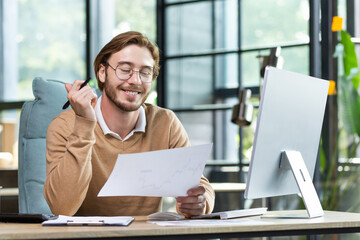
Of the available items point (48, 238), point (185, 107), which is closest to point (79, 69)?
point (185, 107)

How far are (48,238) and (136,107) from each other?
0.80m

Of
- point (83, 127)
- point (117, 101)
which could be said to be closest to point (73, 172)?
point (83, 127)

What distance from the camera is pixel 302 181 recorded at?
1.58 meters

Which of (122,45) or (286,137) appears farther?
(122,45)

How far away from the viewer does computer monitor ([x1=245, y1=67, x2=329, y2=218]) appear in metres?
1.45

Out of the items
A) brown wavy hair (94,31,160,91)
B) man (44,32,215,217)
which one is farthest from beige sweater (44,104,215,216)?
brown wavy hair (94,31,160,91)

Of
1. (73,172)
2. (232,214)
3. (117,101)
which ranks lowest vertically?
(232,214)

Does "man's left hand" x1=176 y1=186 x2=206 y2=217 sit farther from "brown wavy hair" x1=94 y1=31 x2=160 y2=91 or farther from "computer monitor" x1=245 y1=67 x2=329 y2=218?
"brown wavy hair" x1=94 y1=31 x2=160 y2=91

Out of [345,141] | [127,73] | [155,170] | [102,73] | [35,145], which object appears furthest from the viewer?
[345,141]

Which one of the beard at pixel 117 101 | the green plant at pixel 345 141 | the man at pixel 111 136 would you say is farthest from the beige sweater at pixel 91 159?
the green plant at pixel 345 141

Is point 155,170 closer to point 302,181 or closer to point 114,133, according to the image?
point 302,181

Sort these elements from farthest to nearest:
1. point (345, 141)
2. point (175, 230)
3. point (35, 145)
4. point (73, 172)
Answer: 1. point (345, 141)
2. point (35, 145)
3. point (73, 172)
4. point (175, 230)

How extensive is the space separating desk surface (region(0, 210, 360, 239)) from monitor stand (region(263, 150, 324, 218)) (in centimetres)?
8

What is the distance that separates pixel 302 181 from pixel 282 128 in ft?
0.56
